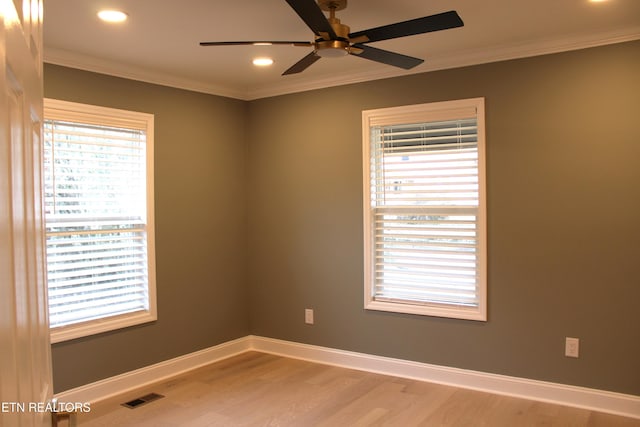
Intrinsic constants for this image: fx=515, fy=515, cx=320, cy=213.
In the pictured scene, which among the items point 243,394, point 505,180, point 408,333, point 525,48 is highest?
point 525,48

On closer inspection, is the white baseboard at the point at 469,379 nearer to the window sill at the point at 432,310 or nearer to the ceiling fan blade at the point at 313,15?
the window sill at the point at 432,310

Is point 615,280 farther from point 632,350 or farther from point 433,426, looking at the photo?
point 433,426

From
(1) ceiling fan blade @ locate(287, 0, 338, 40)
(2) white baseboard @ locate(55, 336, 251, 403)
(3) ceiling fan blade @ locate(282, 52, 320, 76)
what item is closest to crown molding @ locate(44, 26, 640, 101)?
(3) ceiling fan blade @ locate(282, 52, 320, 76)

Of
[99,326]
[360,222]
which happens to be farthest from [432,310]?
[99,326]

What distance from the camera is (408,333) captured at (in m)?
4.13

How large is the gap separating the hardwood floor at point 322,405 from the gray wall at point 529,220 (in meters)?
0.28

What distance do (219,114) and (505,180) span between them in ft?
8.41

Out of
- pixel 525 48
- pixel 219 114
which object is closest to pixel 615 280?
pixel 525 48

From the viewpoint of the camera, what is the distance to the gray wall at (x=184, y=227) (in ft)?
12.2

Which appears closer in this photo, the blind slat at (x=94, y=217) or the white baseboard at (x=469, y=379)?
the white baseboard at (x=469, y=379)

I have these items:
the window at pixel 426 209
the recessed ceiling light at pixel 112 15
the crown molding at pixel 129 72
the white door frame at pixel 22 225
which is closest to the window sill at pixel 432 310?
the window at pixel 426 209

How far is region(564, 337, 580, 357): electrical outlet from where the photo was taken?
11.4 feet

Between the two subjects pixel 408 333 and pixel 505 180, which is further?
pixel 408 333

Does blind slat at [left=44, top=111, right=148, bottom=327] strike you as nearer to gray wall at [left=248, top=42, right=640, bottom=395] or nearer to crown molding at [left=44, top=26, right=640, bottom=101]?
crown molding at [left=44, top=26, right=640, bottom=101]
